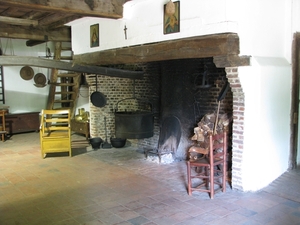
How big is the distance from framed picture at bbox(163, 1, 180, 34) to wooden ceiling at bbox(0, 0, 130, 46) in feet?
3.09

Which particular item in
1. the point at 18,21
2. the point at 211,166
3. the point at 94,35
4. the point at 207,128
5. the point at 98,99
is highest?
the point at 18,21

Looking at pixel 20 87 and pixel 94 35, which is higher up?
pixel 94 35

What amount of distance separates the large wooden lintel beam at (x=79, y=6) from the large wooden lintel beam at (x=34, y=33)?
244 centimetres

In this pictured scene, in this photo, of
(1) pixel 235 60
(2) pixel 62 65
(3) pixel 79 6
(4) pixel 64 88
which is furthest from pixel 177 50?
(4) pixel 64 88

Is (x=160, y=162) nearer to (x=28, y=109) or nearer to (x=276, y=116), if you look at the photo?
(x=276, y=116)

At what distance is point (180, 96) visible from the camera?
5.98 meters

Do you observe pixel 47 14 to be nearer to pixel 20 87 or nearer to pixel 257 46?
pixel 257 46

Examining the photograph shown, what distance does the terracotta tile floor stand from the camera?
3645mm

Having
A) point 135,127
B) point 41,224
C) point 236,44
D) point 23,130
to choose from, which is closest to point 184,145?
point 135,127

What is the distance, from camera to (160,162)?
5961mm

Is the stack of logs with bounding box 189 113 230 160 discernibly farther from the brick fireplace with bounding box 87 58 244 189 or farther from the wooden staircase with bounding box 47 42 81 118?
the wooden staircase with bounding box 47 42 81 118

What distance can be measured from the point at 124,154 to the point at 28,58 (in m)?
2.70

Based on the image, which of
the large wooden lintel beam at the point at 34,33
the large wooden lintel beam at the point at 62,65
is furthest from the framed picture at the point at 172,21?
the large wooden lintel beam at the point at 34,33

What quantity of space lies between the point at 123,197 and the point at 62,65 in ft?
9.71
